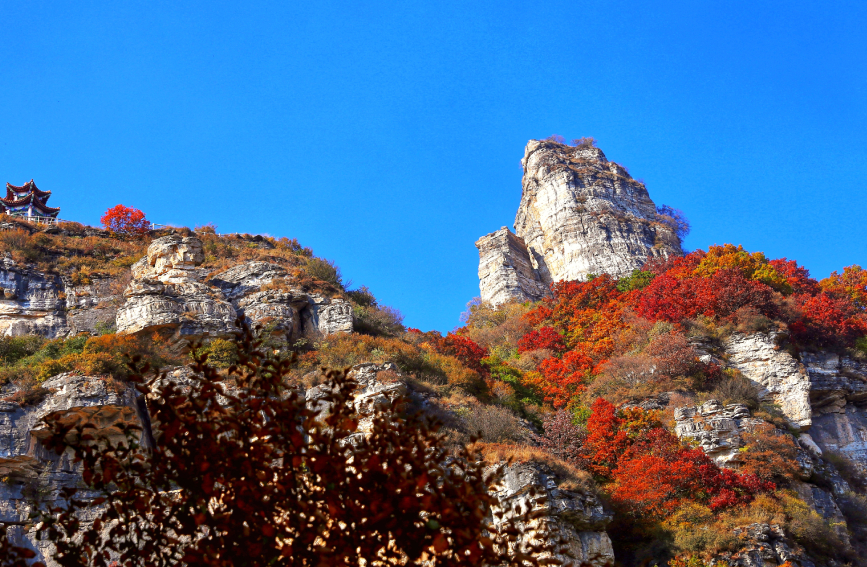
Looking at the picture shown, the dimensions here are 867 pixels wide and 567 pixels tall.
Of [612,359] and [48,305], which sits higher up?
[48,305]

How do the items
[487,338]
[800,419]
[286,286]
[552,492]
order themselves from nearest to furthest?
[552,492]
[800,419]
[286,286]
[487,338]

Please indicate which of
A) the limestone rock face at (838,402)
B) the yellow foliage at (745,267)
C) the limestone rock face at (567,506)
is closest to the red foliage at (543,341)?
the yellow foliage at (745,267)

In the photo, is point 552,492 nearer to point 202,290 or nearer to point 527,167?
point 202,290

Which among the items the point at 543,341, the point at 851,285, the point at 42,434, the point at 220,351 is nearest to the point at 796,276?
the point at 851,285

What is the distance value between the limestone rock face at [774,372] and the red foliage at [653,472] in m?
6.85

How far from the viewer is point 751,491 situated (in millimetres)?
22578

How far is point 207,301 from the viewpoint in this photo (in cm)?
2867

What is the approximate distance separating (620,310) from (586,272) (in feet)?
47.5

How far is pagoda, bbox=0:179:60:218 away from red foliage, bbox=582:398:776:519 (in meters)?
42.3

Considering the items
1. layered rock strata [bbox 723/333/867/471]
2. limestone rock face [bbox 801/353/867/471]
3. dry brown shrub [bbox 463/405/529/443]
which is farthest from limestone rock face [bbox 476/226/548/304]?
dry brown shrub [bbox 463/405/529/443]

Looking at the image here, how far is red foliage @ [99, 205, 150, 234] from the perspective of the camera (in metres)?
44.6

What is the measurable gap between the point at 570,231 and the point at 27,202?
3964 centimetres

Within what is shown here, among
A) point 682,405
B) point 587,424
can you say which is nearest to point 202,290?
point 587,424

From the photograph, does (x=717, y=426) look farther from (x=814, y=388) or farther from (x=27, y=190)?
(x=27, y=190)
